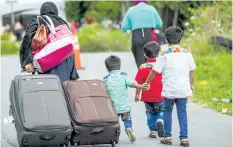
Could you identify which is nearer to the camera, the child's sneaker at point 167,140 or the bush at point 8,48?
the child's sneaker at point 167,140

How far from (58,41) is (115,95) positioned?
904 millimetres

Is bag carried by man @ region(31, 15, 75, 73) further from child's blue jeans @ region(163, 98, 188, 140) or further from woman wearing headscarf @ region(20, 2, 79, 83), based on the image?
A: child's blue jeans @ region(163, 98, 188, 140)

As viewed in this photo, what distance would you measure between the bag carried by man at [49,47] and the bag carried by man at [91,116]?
518 mm

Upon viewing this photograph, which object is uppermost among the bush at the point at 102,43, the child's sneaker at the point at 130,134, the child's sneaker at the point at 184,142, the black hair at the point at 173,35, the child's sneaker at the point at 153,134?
the black hair at the point at 173,35

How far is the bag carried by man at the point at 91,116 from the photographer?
8.07 meters

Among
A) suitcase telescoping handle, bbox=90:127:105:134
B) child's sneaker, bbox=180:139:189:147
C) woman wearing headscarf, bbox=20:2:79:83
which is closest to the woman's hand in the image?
woman wearing headscarf, bbox=20:2:79:83

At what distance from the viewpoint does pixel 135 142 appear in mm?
9312

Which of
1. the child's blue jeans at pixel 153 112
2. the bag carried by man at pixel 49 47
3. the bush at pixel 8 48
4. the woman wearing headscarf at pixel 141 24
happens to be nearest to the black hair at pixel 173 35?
the child's blue jeans at pixel 153 112

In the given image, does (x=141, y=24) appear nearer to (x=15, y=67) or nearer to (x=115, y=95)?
(x=115, y=95)

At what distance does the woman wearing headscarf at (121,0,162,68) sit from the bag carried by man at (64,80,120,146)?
434 centimetres

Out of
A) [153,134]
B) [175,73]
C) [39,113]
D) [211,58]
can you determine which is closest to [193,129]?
[153,134]

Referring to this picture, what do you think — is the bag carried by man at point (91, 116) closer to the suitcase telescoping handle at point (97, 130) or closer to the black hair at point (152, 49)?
the suitcase telescoping handle at point (97, 130)

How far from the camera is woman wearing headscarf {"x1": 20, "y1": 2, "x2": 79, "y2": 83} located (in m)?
8.97

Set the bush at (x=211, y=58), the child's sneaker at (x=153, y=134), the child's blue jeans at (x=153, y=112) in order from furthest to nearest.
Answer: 1. the bush at (x=211, y=58)
2. the child's sneaker at (x=153, y=134)
3. the child's blue jeans at (x=153, y=112)
